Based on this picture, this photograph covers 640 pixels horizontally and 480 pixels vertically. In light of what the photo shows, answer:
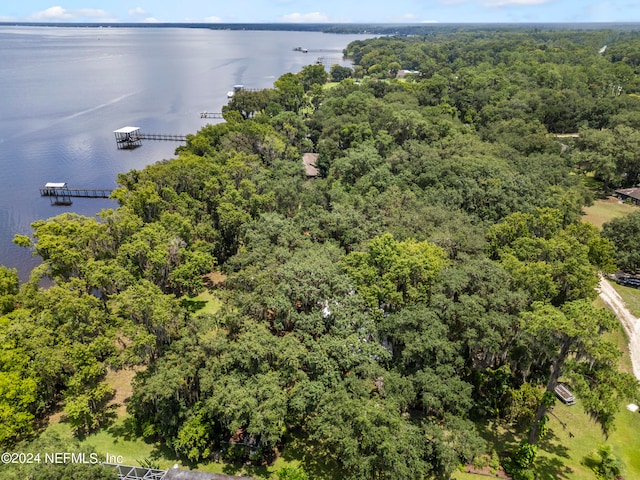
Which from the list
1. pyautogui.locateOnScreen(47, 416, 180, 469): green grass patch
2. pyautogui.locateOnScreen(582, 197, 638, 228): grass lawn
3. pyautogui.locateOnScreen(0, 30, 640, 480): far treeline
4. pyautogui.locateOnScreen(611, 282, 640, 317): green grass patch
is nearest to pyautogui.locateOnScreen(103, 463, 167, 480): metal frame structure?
pyautogui.locateOnScreen(0, 30, 640, 480): far treeline

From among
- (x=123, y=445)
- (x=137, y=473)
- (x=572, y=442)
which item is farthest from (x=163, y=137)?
(x=572, y=442)

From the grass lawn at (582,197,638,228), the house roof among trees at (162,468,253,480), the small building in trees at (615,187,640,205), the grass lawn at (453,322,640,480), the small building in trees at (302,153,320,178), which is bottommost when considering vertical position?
the grass lawn at (453,322,640,480)

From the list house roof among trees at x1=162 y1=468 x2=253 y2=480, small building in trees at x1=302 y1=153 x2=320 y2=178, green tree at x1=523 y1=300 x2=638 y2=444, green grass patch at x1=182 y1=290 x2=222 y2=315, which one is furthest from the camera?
small building in trees at x1=302 y1=153 x2=320 y2=178

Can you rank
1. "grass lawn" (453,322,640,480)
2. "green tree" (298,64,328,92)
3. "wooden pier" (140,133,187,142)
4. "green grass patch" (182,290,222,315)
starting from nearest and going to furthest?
"grass lawn" (453,322,640,480) → "green grass patch" (182,290,222,315) → "wooden pier" (140,133,187,142) → "green tree" (298,64,328,92)

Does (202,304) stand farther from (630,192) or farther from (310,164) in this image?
(630,192)

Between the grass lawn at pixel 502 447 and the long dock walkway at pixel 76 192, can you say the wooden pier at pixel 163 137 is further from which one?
the grass lawn at pixel 502 447

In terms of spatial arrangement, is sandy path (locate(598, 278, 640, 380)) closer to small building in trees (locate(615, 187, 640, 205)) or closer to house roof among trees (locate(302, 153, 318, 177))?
small building in trees (locate(615, 187, 640, 205))
